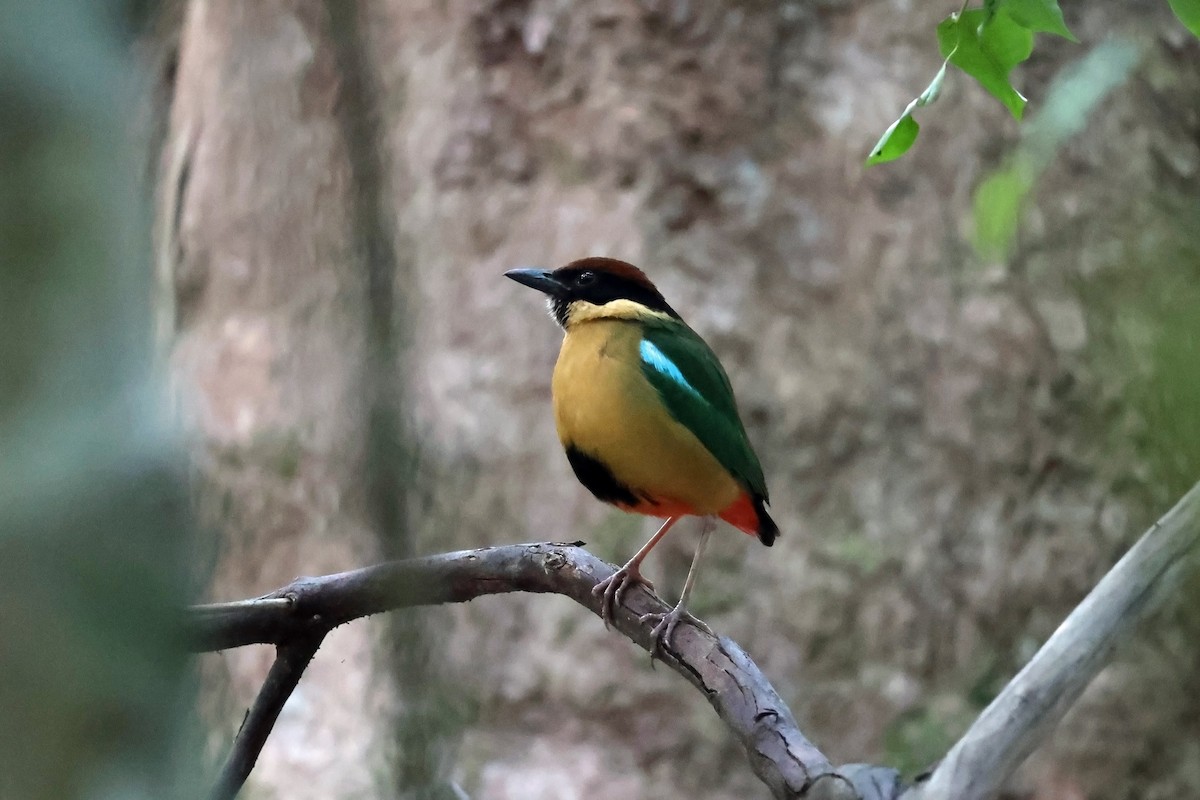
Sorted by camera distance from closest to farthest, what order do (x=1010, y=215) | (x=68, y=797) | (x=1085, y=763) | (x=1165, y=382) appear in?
1. (x=68, y=797)
2. (x=1165, y=382)
3. (x=1010, y=215)
4. (x=1085, y=763)

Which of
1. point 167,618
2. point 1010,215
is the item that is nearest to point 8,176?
point 167,618

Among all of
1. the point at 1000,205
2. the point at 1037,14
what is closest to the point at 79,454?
the point at 1000,205

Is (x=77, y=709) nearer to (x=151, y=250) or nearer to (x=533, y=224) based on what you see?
(x=151, y=250)

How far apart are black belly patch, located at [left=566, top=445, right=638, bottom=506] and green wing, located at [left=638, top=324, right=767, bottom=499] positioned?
0.63 ft

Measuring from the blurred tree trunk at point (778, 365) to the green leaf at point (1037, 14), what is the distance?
297 centimetres

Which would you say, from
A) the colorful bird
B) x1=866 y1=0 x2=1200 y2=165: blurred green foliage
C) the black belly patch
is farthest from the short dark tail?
x1=866 y1=0 x2=1200 y2=165: blurred green foliage

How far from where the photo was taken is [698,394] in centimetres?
255

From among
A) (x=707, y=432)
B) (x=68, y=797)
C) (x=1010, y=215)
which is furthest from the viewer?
(x=707, y=432)

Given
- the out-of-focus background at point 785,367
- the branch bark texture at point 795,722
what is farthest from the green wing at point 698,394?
the out-of-focus background at point 785,367

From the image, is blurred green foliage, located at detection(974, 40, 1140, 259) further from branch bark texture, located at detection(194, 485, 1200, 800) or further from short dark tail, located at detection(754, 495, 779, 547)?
short dark tail, located at detection(754, 495, 779, 547)

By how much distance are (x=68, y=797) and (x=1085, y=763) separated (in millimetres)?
4388

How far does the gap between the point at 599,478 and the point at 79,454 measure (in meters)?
2.00

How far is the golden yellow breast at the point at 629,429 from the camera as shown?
246cm

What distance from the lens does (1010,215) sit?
127 centimetres
